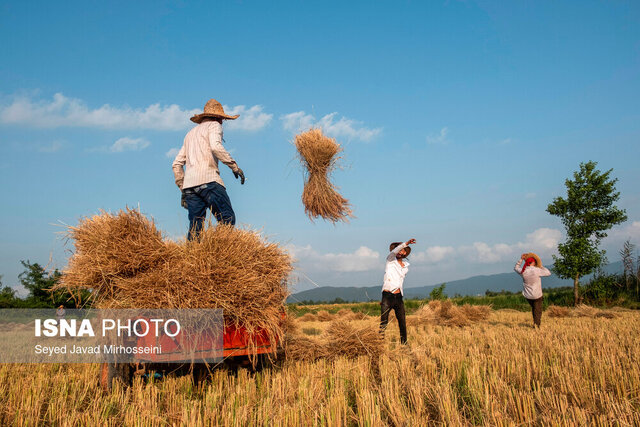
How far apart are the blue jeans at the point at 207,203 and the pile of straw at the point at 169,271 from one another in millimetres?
696

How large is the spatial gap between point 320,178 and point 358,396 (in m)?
4.10

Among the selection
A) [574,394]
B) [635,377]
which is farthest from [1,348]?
[635,377]

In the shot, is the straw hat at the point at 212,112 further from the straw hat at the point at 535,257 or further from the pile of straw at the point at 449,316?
the pile of straw at the point at 449,316

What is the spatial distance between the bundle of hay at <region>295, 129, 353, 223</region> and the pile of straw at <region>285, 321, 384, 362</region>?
2.00 metres

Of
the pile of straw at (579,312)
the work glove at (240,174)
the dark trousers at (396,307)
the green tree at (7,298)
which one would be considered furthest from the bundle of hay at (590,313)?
the green tree at (7,298)

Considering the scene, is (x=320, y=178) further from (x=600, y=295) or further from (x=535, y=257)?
(x=600, y=295)

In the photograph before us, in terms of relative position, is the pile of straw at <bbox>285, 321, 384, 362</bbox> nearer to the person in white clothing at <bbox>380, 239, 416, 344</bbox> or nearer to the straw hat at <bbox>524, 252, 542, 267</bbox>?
Result: the person in white clothing at <bbox>380, 239, 416, 344</bbox>

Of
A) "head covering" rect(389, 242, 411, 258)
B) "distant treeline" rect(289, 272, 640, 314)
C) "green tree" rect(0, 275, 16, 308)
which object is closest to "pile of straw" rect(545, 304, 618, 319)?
"distant treeline" rect(289, 272, 640, 314)

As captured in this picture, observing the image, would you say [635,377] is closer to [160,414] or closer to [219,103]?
[160,414]

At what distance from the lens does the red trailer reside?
11.7ft

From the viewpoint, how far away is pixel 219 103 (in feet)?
17.9

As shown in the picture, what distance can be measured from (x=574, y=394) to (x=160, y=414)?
3191mm

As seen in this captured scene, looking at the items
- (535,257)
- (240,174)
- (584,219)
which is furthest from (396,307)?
(584,219)

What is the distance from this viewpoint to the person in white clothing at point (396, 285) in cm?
661
